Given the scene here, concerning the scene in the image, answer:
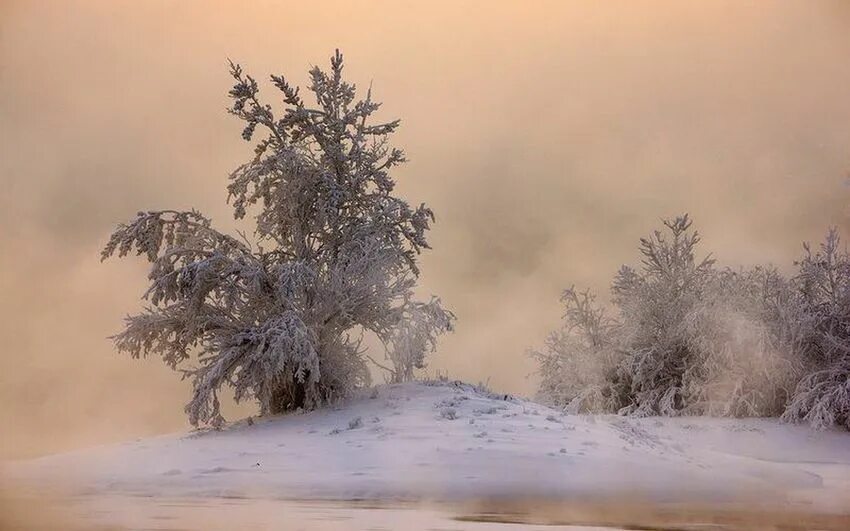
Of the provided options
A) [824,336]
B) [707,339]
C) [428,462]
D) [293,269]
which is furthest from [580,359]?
[428,462]

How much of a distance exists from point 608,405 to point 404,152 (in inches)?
140

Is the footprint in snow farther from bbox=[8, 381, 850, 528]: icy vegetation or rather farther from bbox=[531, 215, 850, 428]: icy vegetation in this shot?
bbox=[531, 215, 850, 428]: icy vegetation

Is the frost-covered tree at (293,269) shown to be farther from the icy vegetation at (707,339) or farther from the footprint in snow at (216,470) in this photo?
the icy vegetation at (707,339)

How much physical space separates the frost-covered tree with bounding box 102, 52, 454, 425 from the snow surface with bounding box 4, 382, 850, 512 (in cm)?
36

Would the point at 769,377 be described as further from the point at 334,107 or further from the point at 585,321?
the point at 334,107

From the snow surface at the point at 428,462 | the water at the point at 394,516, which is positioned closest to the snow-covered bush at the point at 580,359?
the snow surface at the point at 428,462

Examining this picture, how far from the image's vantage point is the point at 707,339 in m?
7.48

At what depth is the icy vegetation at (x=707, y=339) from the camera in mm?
7266

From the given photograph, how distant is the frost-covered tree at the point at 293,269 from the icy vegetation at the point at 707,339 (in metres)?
2.74

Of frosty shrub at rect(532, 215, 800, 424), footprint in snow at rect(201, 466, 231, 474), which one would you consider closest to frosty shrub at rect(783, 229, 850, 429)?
frosty shrub at rect(532, 215, 800, 424)

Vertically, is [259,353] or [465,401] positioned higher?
[259,353]

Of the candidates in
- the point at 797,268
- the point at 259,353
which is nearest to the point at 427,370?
the point at 259,353

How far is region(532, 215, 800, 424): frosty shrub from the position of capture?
24.2 ft

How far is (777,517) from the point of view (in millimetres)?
3559
